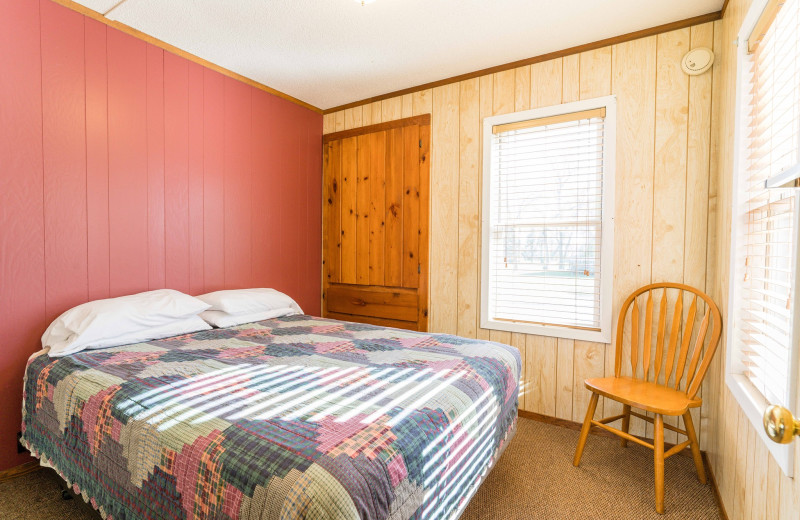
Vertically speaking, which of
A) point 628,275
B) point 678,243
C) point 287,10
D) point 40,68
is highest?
point 287,10

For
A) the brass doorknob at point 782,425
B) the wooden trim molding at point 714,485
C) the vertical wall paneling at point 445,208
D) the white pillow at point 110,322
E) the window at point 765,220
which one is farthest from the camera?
the vertical wall paneling at point 445,208

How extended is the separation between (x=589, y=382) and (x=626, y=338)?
52 cm

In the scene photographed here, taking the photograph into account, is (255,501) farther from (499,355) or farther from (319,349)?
(499,355)

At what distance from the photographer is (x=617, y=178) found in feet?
8.05

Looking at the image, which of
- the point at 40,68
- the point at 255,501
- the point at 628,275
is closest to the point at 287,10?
the point at 40,68

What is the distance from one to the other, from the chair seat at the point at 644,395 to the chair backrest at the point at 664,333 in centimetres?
11

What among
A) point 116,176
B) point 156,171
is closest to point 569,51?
point 156,171

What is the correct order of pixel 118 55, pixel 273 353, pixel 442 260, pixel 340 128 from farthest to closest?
pixel 340 128 < pixel 442 260 < pixel 118 55 < pixel 273 353

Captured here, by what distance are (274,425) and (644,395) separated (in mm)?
1853

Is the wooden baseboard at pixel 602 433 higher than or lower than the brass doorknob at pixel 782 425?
lower

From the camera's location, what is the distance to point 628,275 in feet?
8.01

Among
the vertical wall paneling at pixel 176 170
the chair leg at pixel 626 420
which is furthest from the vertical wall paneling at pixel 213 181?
the chair leg at pixel 626 420

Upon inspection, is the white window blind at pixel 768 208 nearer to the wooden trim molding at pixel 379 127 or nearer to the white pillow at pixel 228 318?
the wooden trim molding at pixel 379 127

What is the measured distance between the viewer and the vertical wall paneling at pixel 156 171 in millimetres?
2525
